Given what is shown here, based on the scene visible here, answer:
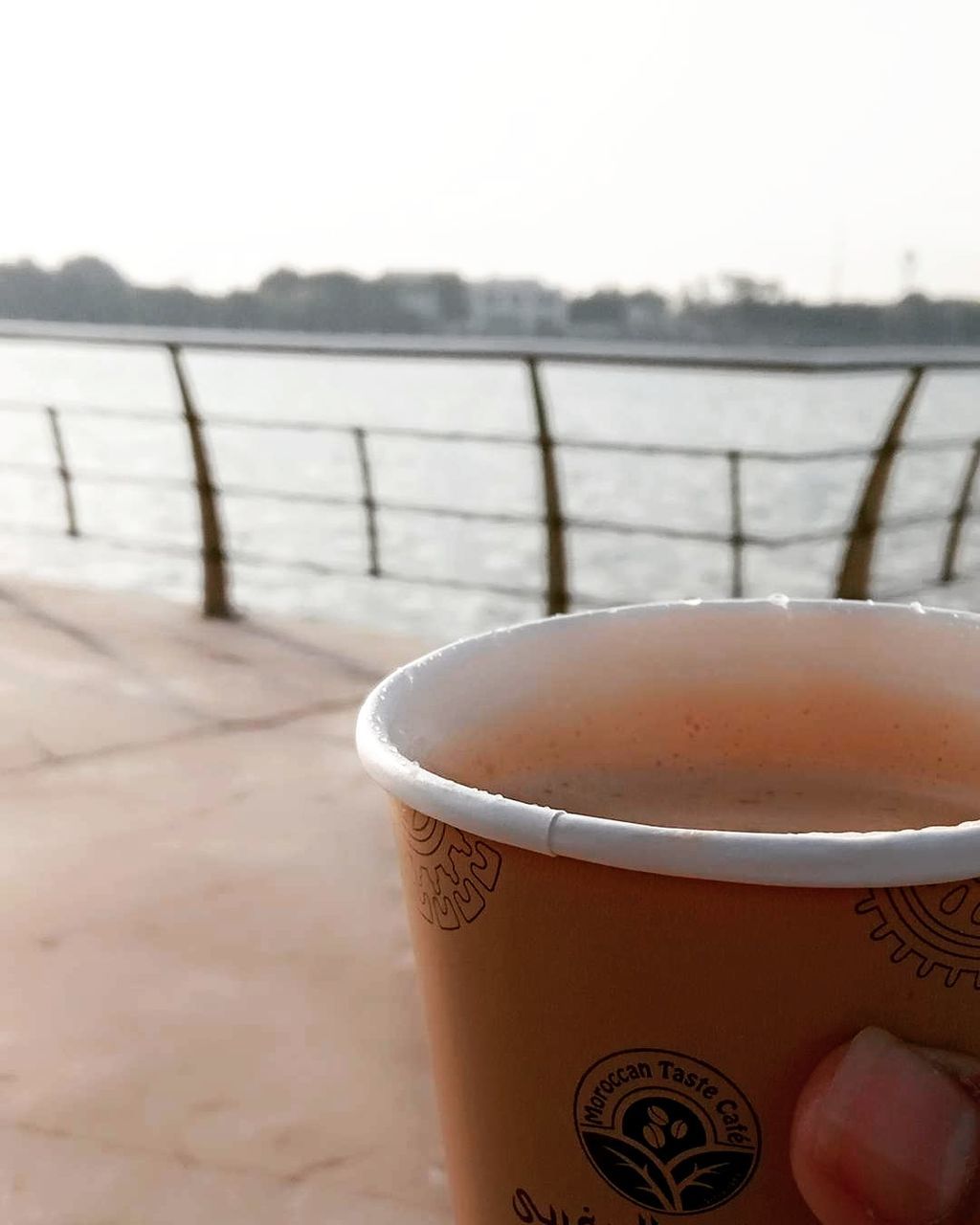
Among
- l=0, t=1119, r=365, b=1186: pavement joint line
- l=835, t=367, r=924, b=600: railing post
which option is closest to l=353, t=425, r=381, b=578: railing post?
l=835, t=367, r=924, b=600: railing post

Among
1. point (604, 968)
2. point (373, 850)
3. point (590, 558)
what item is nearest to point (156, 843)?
point (373, 850)

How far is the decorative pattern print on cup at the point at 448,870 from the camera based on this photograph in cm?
49

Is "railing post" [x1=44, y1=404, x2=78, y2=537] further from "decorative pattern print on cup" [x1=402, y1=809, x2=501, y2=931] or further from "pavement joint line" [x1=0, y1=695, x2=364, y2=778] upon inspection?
"decorative pattern print on cup" [x1=402, y1=809, x2=501, y2=931]

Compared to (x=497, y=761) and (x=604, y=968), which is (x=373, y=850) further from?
(x=604, y=968)

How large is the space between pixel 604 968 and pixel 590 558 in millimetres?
20064

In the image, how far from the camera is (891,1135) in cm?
42

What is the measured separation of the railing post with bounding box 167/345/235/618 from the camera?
3365 mm

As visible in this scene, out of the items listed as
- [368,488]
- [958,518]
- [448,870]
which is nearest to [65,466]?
[368,488]

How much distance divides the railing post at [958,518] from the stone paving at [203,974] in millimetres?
1953

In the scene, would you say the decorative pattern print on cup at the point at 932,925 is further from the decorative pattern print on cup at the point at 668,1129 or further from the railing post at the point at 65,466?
the railing post at the point at 65,466

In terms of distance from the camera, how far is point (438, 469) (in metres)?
30.2

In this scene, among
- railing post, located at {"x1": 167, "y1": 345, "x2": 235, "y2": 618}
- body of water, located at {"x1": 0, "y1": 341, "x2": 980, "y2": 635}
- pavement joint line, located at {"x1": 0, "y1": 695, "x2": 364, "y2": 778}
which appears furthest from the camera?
body of water, located at {"x1": 0, "y1": 341, "x2": 980, "y2": 635}

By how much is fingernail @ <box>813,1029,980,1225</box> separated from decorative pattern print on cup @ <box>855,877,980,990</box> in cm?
3

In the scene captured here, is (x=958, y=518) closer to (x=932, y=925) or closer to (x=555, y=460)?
(x=555, y=460)
